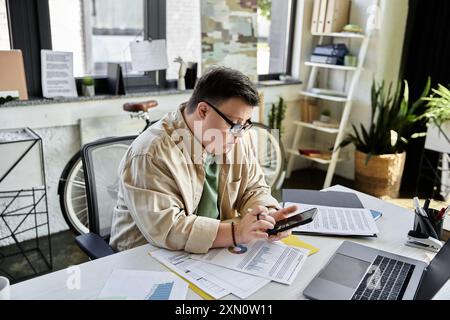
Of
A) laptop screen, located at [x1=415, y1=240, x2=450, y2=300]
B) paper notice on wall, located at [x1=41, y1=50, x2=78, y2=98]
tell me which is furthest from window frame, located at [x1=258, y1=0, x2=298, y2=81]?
laptop screen, located at [x1=415, y1=240, x2=450, y2=300]

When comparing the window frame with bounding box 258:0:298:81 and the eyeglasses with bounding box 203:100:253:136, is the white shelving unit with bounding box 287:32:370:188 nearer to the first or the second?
the window frame with bounding box 258:0:298:81

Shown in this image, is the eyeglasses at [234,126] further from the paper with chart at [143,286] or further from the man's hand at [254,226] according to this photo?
the paper with chart at [143,286]

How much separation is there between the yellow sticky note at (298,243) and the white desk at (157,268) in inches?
0.7

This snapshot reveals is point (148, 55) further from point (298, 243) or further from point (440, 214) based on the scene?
point (440, 214)

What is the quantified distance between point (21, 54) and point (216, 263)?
185 cm

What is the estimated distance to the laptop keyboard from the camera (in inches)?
39.9

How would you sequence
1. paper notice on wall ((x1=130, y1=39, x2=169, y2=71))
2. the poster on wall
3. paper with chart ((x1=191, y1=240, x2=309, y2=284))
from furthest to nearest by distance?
the poster on wall, paper notice on wall ((x1=130, y1=39, x2=169, y2=71)), paper with chart ((x1=191, y1=240, x2=309, y2=284))

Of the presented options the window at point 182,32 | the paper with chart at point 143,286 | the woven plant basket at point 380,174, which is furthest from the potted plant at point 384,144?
the paper with chart at point 143,286

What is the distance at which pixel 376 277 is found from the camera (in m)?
1.10

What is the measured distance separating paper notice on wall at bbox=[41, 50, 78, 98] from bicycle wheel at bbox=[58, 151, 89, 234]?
1.30 feet

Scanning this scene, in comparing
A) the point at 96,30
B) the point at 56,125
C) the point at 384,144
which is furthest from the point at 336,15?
the point at 56,125

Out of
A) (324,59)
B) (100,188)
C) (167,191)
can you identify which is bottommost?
(100,188)

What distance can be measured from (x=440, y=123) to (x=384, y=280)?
2.16m
